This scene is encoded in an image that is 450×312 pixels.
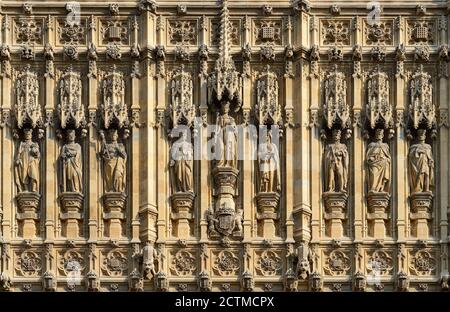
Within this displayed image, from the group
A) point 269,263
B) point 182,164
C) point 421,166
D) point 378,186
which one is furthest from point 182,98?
point 421,166

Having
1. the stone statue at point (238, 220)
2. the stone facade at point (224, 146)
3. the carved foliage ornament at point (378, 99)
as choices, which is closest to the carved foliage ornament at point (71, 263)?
the stone facade at point (224, 146)

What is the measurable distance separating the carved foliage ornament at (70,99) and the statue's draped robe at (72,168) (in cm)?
49

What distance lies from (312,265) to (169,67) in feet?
17.2

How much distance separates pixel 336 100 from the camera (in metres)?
56.1

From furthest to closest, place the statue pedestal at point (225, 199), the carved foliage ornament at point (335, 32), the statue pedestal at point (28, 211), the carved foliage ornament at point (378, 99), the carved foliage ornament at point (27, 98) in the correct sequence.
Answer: the carved foliage ornament at point (335, 32), the carved foliage ornament at point (378, 99), the carved foliage ornament at point (27, 98), the statue pedestal at point (28, 211), the statue pedestal at point (225, 199)

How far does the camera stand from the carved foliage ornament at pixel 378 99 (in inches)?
2205

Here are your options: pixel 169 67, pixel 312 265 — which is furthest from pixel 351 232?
pixel 169 67

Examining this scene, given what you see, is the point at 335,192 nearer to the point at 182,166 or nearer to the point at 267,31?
the point at 182,166

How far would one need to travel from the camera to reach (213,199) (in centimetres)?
5578

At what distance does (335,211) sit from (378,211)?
90cm

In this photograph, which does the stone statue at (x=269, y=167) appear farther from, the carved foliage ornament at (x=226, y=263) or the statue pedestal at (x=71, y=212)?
the statue pedestal at (x=71, y=212)

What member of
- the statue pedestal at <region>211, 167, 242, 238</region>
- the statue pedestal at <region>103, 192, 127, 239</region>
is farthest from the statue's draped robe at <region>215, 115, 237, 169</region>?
the statue pedestal at <region>103, 192, 127, 239</region>

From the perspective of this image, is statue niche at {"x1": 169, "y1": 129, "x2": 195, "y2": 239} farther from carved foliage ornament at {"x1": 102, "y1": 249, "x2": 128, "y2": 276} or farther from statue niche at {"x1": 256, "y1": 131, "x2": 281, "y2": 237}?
statue niche at {"x1": 256, "y1": 131, "x2": 281, "y2": 237}
